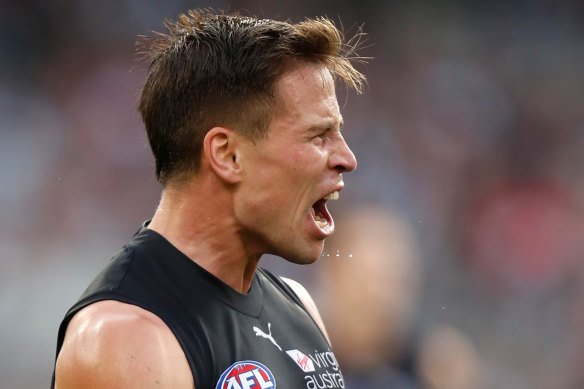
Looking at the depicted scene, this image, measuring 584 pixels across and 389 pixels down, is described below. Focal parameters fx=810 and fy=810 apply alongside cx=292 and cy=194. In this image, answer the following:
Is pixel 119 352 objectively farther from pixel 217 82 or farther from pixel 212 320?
pixel 217 82

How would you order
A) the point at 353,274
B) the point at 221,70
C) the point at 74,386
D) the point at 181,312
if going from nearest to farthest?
the point at 74,386 → the point at 181,312 → the point at 221,70 → the point at 353,274

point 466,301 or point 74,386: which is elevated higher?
point 74,386

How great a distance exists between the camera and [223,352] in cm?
235

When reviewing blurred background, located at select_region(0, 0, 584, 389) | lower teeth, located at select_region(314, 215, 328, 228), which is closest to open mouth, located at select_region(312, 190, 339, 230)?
lower teeth, located at select_region(314, 215, 328, 228)

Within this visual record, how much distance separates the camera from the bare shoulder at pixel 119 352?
6.81 feet

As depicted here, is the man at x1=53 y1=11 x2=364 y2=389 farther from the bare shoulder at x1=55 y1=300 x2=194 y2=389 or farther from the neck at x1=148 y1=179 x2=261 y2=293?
the bare shoulder at x1=55 y1=300 x2=194 y2=389

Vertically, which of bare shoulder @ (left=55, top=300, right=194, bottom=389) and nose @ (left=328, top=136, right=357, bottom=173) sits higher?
nose @ (left=328, top=136, right=357, bottom=173)

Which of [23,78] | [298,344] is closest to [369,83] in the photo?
[23,78]

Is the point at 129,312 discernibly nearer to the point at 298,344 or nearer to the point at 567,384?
the point at 298,344

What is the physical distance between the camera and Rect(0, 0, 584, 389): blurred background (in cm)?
613

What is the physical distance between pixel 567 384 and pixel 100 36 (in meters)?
4.63

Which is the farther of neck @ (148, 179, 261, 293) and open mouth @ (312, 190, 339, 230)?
open mouth @ (312, 190, 339, 230)

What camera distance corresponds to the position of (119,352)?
210cm

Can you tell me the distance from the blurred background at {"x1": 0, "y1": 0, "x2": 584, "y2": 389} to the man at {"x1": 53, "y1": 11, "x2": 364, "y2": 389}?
351cm
